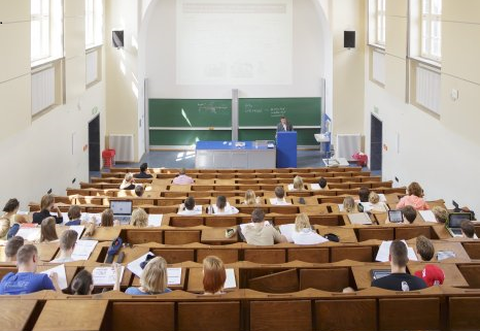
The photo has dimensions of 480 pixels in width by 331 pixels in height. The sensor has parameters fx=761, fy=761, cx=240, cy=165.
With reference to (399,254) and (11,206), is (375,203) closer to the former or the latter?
(399,254)

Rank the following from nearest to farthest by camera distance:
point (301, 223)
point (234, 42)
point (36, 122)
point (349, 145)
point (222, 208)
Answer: point (301, 223) → point (222, 208) → point (36, 122) → point (349, 145) → point (234, 42)

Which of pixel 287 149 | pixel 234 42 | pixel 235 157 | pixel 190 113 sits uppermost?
pixel 234 42

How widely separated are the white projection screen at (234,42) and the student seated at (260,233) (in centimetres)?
1470

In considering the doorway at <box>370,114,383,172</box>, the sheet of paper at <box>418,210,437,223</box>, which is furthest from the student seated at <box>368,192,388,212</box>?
the doorway at <box>370,114,383,172</box>

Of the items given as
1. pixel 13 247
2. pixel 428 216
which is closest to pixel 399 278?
pixel 428 216

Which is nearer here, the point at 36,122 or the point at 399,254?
the point at 399,254

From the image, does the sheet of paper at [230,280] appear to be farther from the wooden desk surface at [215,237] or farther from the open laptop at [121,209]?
the open laptop at [121,209]

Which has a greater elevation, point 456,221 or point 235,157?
point 235,157

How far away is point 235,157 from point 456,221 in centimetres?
1170

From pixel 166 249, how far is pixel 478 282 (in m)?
3.54

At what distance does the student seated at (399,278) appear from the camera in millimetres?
7203

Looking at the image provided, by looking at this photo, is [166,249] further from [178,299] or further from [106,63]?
[106,63]

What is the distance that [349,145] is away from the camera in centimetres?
2250

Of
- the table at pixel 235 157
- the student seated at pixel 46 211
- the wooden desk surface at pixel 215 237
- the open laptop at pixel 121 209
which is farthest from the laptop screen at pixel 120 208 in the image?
the table at pixel 235 157
